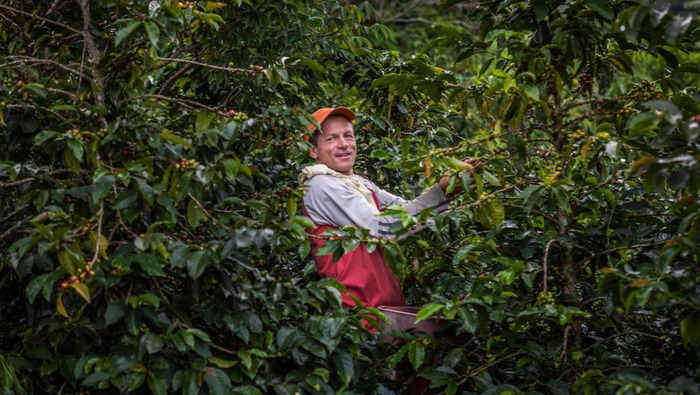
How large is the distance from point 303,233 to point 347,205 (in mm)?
564

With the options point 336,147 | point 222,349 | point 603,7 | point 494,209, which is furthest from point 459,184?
point 222,349

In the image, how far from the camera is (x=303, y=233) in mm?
2615

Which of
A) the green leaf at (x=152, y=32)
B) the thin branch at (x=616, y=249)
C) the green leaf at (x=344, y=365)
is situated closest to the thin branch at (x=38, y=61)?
the green leaf at (x=152, y=32)

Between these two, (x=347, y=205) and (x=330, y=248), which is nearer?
(x=330, y=248)

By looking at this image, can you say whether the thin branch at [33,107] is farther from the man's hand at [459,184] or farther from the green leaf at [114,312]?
the man's hand at [459,184]

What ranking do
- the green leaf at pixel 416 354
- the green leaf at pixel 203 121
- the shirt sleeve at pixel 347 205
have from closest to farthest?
the green leaf at pixel 203 121 < the green leaf at pixel 416 354 < the shirt sleeve at pixel 347 205

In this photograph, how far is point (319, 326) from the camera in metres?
2.62

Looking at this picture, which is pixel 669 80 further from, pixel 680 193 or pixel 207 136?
pixel 207 136

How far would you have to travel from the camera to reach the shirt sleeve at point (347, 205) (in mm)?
3096

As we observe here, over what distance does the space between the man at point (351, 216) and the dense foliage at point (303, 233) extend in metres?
0.12

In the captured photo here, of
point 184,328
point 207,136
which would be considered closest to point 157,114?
point 207,136

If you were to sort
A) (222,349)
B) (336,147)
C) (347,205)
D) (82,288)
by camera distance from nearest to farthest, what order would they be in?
(82,288)
(222,349)
(347,205)
(336,147)

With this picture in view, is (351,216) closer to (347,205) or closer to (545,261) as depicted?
(347,205)

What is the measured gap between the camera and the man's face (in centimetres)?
341
